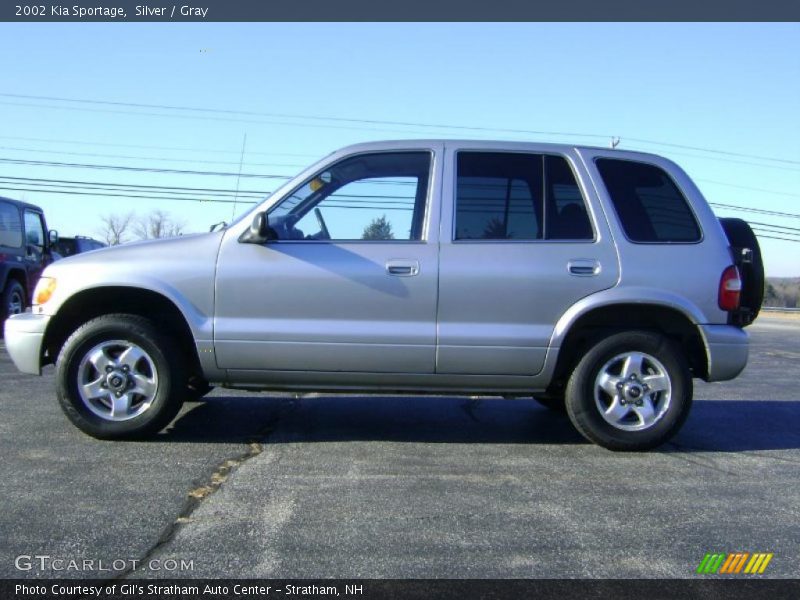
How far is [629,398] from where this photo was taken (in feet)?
16.0

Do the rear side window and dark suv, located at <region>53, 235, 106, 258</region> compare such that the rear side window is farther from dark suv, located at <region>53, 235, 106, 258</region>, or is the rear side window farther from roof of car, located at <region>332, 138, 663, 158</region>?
dark suv, located at <region>53, 235, 106, 258</region>

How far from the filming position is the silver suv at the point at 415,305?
480 centimetres

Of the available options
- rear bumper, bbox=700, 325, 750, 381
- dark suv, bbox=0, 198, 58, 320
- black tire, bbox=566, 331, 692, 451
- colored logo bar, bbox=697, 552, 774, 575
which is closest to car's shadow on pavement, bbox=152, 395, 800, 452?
black tire, bbox=566, 331, 692, 451

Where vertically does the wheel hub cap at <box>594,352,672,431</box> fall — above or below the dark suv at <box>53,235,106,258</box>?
below

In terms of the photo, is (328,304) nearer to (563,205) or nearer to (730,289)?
(563,205)

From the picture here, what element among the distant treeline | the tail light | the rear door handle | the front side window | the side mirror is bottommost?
the distant treeline

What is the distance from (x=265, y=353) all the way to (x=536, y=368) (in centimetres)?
176

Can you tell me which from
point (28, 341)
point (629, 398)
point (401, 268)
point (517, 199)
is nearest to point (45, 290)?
point (28, 341)

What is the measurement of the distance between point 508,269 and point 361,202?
109cm

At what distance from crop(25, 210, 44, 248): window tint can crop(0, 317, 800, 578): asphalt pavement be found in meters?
8.82

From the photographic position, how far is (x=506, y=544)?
331 cm

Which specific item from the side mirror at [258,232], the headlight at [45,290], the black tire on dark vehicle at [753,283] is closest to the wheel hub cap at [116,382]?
the headlight at [45,290]

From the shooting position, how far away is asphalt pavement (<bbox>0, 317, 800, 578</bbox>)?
10.2 ft

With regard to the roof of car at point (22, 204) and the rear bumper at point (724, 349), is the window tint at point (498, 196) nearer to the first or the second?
the rear bumper at point (724, 349)
